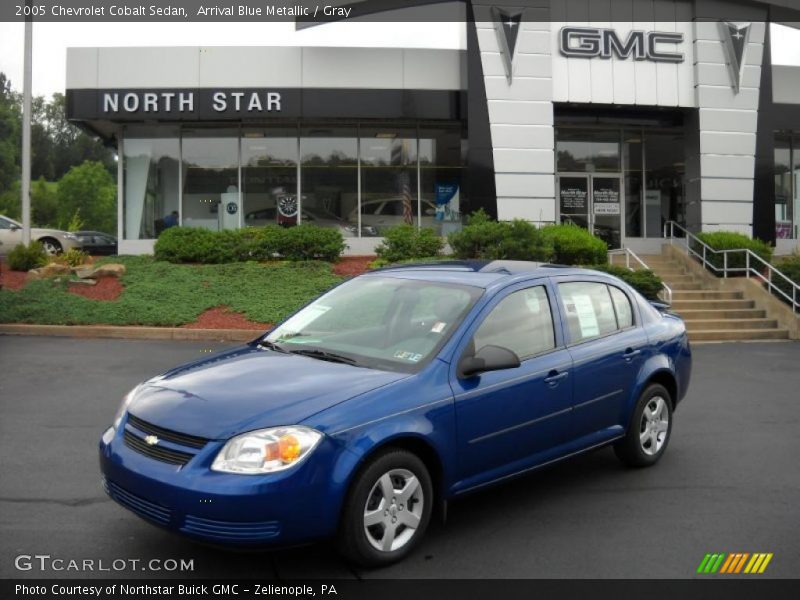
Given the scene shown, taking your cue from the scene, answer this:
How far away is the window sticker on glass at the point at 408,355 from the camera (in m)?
4.49

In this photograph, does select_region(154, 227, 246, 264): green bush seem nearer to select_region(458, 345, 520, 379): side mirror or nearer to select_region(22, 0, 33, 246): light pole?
select_region(22, 0, 33, 246): light pole

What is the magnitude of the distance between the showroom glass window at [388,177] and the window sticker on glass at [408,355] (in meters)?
16.7

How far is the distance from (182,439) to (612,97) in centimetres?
1830

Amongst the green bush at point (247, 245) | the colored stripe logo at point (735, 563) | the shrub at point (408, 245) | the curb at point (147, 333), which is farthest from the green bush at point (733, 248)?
the colored stripe logo at point (735, 563)

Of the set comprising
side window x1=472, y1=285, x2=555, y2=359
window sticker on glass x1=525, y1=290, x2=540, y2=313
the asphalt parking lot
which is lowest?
the asphalt parking lot

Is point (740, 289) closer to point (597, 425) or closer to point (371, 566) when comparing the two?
point (597, 425)

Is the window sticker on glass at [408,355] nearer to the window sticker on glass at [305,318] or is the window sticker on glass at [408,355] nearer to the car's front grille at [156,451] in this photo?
the window sticker on glass at [305,318]

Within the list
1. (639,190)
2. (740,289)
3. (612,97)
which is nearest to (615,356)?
(740,289)

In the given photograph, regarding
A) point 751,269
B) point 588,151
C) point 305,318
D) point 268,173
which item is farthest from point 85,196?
point 305,318

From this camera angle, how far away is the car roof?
514 cm

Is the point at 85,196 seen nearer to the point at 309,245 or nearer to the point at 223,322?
the point at 309,245

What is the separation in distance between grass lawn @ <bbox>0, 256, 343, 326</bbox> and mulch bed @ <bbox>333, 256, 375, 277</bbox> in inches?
11.6

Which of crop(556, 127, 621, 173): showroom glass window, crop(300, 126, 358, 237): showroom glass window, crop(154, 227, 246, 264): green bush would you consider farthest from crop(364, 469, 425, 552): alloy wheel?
crop(556, 127, 621, 173): showroom glass window

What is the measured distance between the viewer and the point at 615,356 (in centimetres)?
548
